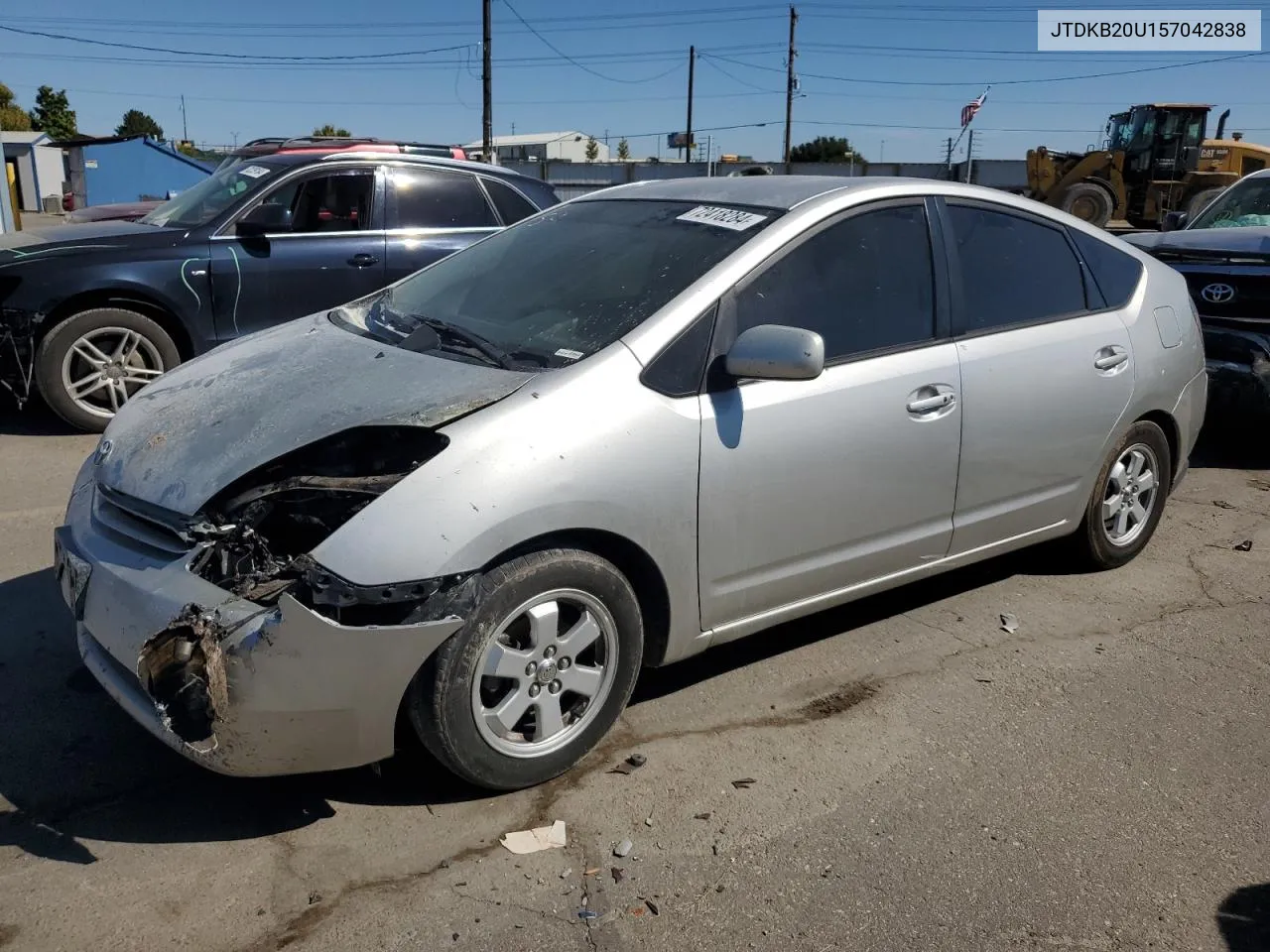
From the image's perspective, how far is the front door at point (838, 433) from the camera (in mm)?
3295

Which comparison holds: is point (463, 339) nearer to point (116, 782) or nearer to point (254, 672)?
point (254, 672)

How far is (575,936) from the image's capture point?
252 cm

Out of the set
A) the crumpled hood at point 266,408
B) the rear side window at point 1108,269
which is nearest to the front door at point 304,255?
the crumpled hood at point 266,408

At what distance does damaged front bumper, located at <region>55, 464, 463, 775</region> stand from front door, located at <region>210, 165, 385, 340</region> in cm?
455

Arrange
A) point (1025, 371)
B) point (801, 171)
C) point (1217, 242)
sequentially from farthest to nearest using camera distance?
point (801, 171), point (1217, 242), point (1025, 371)

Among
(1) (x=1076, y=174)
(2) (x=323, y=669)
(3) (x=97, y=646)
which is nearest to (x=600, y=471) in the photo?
(2) (x=323, y=669)

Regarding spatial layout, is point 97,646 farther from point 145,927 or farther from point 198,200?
point 198,200

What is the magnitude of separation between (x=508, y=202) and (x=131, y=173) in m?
23.3

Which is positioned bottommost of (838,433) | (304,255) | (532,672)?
(532,672)

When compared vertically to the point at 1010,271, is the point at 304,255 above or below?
below

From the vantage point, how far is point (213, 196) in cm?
750

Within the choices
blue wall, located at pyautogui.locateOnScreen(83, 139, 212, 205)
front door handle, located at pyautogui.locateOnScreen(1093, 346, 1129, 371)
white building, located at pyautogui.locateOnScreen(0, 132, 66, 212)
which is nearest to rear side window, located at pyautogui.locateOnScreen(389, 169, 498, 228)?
front door handle, located at pyautogui.locateOnScreen(1093, 346, 1129, 371)

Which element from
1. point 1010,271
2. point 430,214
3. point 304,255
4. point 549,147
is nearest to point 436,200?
point 430,214

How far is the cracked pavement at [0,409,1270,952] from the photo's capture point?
101 inches
